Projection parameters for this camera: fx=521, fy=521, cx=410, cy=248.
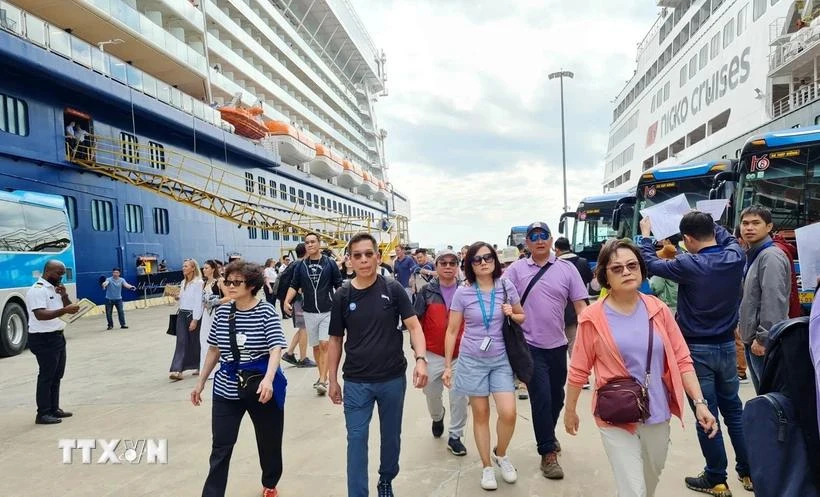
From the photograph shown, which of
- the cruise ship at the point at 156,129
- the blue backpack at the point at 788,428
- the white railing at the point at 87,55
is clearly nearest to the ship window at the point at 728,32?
the cruise ship at the point at 156,129

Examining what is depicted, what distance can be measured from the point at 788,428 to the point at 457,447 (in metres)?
2.97

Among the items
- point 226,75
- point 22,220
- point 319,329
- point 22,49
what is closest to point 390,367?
point 319,329

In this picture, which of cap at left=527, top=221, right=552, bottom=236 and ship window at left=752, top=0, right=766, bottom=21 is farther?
ship window at left=752, top=0, right=766, bottom=21

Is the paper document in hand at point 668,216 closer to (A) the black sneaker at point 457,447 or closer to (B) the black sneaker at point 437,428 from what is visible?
(A) the black sneaker at point 457,447

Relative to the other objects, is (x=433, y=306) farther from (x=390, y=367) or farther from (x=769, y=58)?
(x=769, y=58)

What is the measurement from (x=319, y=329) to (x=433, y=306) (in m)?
2.25

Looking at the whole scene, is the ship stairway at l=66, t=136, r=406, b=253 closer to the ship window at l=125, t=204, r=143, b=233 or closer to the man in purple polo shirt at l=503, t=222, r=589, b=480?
the ship window at l=125, t=204, r=143, b=233

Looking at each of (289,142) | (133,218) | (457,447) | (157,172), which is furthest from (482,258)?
(289,142)

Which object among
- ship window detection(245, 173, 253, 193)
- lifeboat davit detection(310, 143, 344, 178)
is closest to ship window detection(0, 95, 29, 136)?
ship window detection(245, 173, 253, 193)

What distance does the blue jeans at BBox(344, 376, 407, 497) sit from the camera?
10.6 feet

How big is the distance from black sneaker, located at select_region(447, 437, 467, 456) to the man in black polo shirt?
929 millimetres

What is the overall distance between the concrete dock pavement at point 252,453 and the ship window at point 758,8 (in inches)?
848

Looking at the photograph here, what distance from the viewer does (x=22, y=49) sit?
13328 millimetres

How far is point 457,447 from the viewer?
4.14 m
